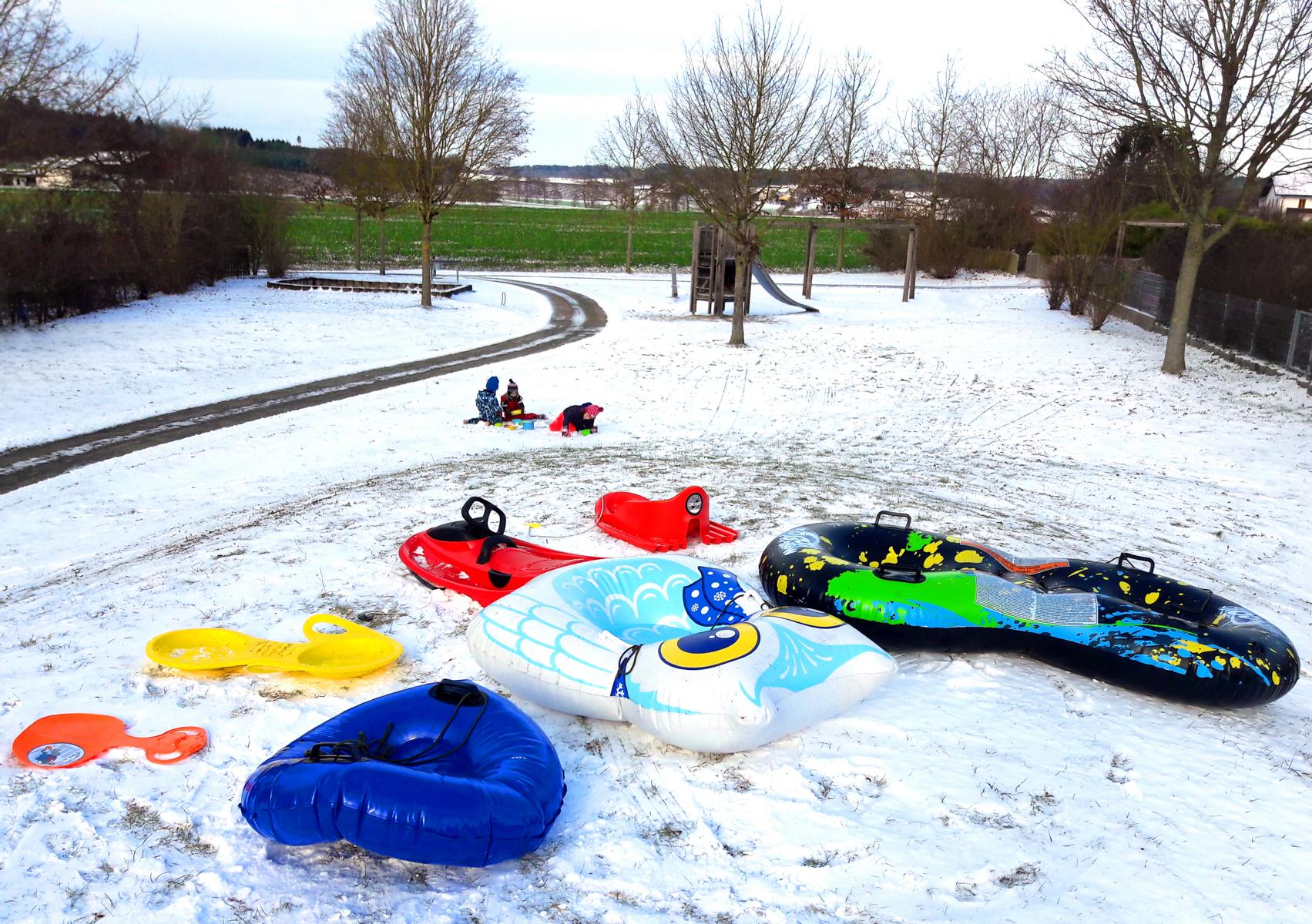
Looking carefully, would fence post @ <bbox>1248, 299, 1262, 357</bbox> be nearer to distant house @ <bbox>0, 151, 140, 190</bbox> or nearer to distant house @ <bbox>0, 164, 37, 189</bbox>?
distant house @ <bbox>0, 164, 37, 189</bbox>

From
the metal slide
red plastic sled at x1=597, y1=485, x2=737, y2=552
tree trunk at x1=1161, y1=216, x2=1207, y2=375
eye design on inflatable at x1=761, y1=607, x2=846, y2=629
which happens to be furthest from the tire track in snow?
tree trunk at x1=1161, y1=216, x2=1207, y2=375

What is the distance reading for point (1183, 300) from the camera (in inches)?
634

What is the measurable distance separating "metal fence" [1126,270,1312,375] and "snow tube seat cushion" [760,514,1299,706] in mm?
11893

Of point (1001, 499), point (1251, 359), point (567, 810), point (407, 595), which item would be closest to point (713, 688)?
point (567, 810)

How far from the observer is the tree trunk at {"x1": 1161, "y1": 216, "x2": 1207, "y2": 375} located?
52.4 ft

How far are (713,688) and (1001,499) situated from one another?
5.92 meters

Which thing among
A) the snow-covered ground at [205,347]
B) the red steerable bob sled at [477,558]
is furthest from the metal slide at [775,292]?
the red steerable bob sled at [477,558]

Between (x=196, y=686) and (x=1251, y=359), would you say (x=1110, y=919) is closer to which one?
(x=196, y=686)

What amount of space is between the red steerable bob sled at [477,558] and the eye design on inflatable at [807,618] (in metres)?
1.74

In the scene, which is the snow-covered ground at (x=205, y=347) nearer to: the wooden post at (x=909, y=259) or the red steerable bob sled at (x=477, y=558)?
the red steerable bob sled at (x=477, y=558)

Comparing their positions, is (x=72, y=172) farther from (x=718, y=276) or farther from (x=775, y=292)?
(x=775, y=292)

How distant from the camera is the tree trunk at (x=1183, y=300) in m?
16.0

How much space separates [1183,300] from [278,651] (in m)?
16.1

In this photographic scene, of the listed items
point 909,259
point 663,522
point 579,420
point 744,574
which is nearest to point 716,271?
point 909,259
